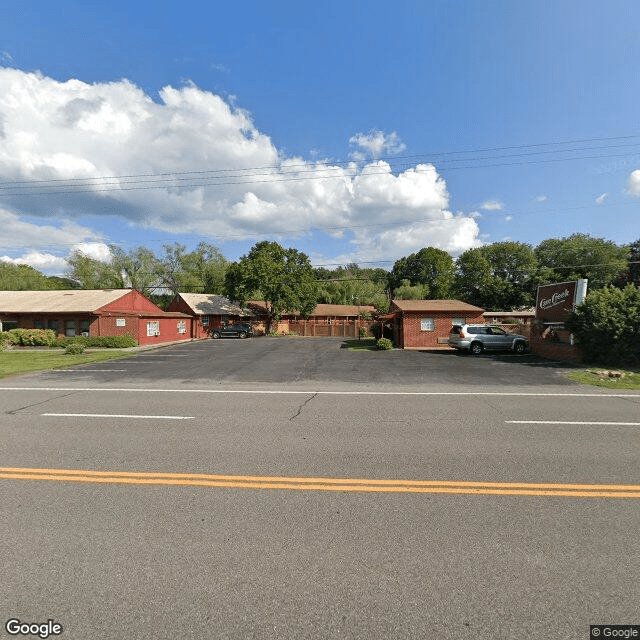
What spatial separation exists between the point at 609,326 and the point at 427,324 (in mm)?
11033

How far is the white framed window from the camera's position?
29759 millimetres

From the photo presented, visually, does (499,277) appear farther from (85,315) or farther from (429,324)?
(85,315)

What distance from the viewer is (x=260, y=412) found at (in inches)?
305

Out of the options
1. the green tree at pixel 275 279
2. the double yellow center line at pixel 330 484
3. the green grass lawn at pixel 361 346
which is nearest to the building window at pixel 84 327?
the green tree at pixel 275 279

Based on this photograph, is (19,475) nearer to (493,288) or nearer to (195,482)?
(195,482)

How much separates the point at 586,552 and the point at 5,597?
14.9 ft

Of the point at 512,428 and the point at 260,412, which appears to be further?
the point at 260,412

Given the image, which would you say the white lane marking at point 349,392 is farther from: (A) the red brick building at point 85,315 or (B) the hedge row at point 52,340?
(A) the red brick building at point 85,315

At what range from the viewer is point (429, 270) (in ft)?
222

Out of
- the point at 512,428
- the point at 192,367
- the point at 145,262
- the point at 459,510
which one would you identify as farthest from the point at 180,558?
the point at 145,262

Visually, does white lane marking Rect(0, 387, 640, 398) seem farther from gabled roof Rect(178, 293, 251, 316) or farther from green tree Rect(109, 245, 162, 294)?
green tree Rect(109, 245, 162, 294)

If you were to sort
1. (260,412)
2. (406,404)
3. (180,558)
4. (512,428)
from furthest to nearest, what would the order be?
(406,404) < (260,412) < (512,428) < (180,558)

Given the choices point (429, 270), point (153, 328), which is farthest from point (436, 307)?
point (429, 270)

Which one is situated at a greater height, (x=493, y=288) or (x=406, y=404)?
(x=493, y=288)
